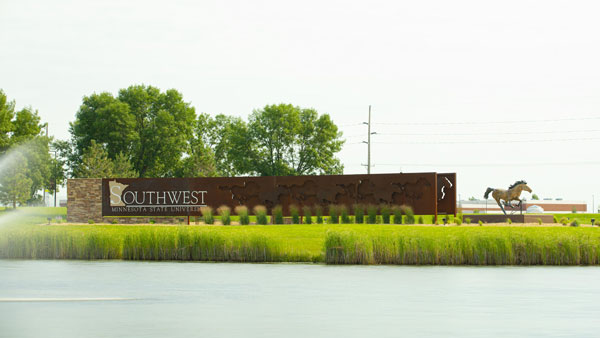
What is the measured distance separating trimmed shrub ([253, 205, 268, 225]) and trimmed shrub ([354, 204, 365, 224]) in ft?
15.6

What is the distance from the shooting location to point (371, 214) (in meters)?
39.7

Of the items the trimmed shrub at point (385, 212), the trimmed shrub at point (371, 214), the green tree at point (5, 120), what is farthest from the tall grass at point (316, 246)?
the green tree at point (5, 120)

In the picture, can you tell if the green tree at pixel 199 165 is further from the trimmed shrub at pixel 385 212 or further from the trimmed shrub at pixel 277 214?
the trimmed shrub at pixel 385 212

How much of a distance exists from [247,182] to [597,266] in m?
22.3

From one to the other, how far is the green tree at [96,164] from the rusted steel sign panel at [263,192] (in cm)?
2131

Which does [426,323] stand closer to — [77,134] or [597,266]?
[597,266]

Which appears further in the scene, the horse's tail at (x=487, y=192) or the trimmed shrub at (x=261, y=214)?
the horse's tail at (x=487, y=192)

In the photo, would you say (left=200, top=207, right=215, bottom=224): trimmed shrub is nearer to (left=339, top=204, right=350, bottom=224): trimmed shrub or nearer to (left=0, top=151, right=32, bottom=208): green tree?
(left=339, top=204, right=350, bottom=224): trimmed shrub

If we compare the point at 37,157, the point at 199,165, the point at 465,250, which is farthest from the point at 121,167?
the point at 465,250

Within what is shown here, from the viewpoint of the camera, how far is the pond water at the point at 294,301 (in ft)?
44.0

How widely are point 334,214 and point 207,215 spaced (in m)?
7.13

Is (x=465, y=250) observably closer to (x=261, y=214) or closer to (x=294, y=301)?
(x=294, y=301)

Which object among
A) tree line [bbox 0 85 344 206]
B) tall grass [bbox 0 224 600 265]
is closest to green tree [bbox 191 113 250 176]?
tree line [bbox 0 85 344 206]

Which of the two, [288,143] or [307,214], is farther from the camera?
[288,143]
